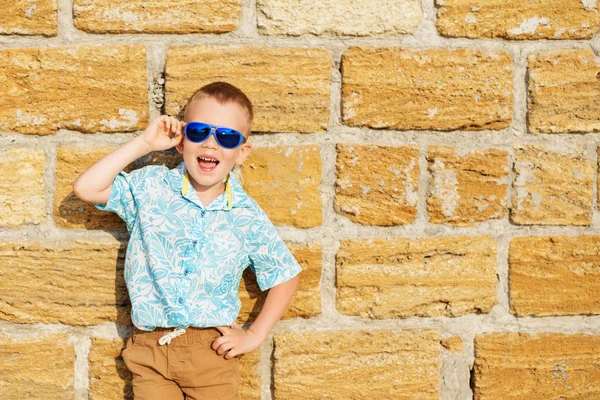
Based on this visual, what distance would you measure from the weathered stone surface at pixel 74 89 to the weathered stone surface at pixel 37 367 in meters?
0.76

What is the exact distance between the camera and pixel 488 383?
2438mm

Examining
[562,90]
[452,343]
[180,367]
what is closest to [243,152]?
[180,367]

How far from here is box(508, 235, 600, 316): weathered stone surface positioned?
2400 mm

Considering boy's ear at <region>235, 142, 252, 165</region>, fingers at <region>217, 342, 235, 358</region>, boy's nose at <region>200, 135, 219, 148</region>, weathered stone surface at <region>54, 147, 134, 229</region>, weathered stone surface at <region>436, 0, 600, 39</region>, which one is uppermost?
Answer: weathered stone surface at <region>436, 0, 600, 39</region>

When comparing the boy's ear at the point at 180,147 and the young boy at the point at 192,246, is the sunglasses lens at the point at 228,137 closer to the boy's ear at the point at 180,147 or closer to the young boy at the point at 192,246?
the young boy at the point at 192,246

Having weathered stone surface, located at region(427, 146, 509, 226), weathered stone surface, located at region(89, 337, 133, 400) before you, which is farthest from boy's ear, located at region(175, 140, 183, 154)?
weathered stone surface, located at region(427, 146, 509, 226)

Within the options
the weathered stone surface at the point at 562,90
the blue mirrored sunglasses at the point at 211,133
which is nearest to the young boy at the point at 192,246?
the blue mirrored sunglasses at the point at 211,133

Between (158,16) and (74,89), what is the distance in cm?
39

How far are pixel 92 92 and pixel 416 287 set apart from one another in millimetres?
1355

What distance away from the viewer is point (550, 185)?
2.38m

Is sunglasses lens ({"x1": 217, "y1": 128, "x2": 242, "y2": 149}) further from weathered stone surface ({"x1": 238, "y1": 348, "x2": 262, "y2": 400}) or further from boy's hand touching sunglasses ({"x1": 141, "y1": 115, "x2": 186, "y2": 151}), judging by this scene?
weathered stone surface ({"x1": 238, "y1": 348, "x2": 262, "y2": 400})

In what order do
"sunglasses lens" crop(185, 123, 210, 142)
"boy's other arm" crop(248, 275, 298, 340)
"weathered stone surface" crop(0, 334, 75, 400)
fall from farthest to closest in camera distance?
"weathered stone surface" crop(0, 334, 75, 400) → "boy's other arm" crop(248, 275, 298, 340) → "sunglasses lens" crop(185, 123, 210, 142)

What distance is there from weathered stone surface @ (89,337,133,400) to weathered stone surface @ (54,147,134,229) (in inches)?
16.8

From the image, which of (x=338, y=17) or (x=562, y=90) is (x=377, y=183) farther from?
(x=562, y=90)
